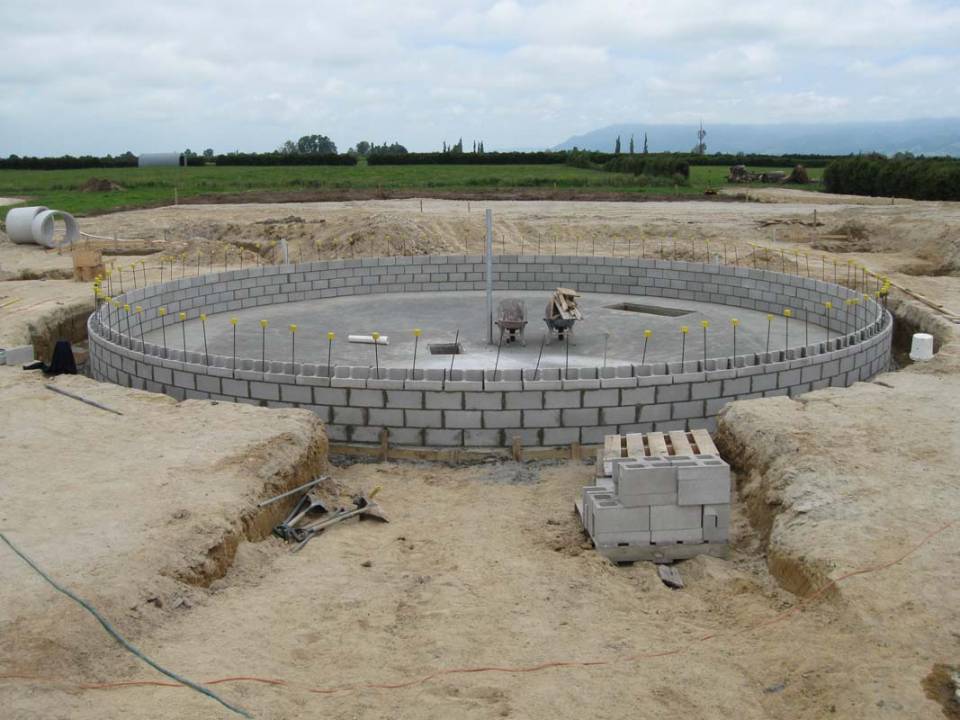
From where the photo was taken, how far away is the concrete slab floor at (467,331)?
12023 millimetres

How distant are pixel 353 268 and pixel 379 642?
37.1ft

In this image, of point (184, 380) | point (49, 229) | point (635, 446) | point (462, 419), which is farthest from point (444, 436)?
point (49, 229)

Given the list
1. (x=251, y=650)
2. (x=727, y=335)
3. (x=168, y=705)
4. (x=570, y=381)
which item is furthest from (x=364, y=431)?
(x=727, y=335)

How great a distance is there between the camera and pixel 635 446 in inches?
324

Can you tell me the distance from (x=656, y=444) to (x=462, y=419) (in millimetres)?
2128

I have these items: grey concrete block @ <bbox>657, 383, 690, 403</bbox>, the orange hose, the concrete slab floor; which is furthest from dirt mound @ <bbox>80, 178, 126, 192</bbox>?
the orange hose

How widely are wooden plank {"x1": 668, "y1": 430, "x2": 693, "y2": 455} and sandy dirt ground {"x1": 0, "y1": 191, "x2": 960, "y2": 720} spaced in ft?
2.46

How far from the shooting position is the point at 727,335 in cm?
1329

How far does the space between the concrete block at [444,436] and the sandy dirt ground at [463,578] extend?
0.33 metres

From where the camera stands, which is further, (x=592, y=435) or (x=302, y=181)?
(x=302, y=181)

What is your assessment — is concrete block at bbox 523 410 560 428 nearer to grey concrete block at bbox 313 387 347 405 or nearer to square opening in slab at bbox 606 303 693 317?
grey concrete block at bbox 313 387 347 405

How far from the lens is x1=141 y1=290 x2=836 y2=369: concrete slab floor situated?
12.0m

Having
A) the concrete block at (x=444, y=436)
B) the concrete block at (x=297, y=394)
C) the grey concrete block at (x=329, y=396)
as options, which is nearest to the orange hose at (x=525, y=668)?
the concrete block at (x=444, y=436)

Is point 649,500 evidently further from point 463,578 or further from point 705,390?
point 705,390
